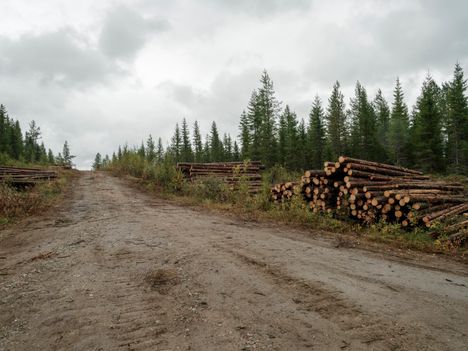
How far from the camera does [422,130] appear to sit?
3941 cm

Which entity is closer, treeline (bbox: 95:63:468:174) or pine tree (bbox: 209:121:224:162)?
treeline (bbox: 95:63:468:174)

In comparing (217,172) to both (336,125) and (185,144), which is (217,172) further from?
(185,144)

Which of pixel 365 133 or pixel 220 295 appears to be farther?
pixel 365 133

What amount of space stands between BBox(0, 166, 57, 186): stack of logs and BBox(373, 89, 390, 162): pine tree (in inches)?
1625

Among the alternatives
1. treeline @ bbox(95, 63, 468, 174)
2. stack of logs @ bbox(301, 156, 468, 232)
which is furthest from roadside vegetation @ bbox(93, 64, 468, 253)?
stack of logs @ bbox(301, 156, 468, 232)

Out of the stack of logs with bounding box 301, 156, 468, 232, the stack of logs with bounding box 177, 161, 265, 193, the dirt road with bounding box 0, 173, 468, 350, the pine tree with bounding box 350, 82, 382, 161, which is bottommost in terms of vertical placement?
the dirt road with bounding box 0, 173, 468, 350

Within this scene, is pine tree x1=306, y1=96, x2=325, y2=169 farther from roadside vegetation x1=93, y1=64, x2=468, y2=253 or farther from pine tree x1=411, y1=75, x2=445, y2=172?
pine tree x1=411, y1=75, x2=445, y2=172

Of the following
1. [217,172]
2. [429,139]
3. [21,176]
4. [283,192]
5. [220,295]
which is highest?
[429,139]

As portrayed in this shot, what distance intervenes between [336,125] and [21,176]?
1623 inches

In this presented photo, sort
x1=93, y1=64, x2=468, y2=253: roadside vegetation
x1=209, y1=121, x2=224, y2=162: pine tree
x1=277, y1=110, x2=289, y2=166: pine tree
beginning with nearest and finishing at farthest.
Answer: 1. x1=93, y1=64, x2=468, y2=253: roadside vegetation
2. x1=277, y1=110, x2=289, y2=166: pine tree
3. x1=209, y1=121, x2=224, y2=162: pine tree

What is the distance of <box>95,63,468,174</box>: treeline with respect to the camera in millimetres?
39031

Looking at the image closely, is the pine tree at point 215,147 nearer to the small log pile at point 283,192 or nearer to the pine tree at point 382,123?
the pine tree at point 382,123

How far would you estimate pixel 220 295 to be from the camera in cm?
407

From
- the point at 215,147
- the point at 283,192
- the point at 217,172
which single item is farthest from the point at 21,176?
the point at 215,147
